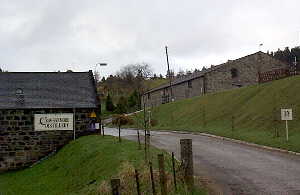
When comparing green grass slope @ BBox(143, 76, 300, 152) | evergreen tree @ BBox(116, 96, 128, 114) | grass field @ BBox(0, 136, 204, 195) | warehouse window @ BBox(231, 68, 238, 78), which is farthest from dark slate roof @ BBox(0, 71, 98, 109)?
evergreen tree @ BBox(116, 96, 128, 114)

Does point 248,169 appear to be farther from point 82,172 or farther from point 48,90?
point 48,90

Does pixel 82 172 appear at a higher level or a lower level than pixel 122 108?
lower

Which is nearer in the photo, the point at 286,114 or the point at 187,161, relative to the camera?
the point at 187,161

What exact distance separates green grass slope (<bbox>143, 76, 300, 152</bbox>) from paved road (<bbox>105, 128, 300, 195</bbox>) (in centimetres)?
245

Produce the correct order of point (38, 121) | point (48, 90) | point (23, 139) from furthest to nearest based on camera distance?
point (48, 90) < point (38, 121) < point (23, 139)

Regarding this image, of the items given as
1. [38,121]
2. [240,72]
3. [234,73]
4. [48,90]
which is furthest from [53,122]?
[240,72]

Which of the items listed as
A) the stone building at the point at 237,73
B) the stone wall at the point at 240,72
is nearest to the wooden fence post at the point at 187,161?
the stone building at the point at 237,73

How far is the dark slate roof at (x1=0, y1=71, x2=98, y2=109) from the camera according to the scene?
94.2 ft

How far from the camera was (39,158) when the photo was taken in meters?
27.3

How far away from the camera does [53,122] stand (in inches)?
1104

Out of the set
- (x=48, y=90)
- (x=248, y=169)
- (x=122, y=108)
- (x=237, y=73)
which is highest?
(x=237, y=73)

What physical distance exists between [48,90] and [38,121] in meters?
4.03

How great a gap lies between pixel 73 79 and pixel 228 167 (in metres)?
20.2

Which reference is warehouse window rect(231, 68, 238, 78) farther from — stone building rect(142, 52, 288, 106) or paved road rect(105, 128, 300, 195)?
paved road rect(105, 128, 300, 195)
